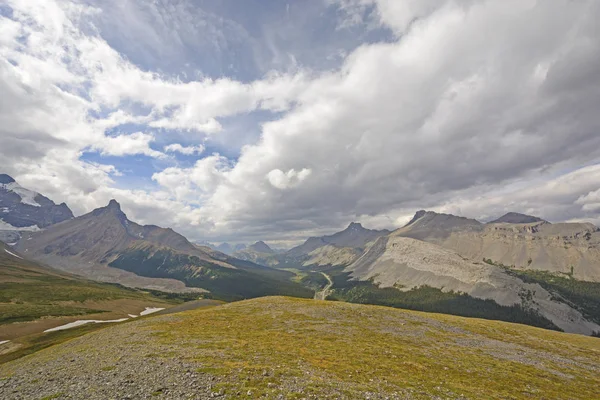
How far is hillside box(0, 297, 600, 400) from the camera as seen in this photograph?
22375 millimetres

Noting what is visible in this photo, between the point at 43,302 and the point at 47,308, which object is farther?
the point at 43,302

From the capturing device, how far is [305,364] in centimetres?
2897

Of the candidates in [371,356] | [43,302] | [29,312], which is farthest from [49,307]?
[371,356]

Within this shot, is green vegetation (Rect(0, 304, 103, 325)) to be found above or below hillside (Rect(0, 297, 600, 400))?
below

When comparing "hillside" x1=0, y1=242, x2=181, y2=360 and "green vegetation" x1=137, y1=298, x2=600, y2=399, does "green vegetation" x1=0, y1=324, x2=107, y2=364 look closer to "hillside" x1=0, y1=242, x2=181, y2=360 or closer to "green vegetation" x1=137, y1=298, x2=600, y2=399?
"hillside" x1=0, y1=242, x2=181, y2=360

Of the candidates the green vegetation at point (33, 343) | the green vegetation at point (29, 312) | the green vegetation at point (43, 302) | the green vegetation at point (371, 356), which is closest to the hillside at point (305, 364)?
the green vegetation at point (371, 356)

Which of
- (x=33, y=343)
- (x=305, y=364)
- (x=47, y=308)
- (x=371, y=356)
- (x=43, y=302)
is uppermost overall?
(x=305, y=364)

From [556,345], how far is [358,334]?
141 feet

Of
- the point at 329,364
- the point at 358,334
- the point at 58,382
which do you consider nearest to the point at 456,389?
the point at 329,364

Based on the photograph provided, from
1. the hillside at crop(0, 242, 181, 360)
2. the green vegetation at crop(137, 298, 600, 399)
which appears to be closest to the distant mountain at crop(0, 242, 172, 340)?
the hillside at crop(0, 242, 181, 360)

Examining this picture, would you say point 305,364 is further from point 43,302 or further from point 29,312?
point 43,302

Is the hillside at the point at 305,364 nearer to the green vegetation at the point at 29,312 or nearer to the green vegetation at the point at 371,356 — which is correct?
the green vegetation at the point at 371,356

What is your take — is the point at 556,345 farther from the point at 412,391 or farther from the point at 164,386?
→ the point at 164,386

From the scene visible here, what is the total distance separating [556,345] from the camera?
56312 mm
